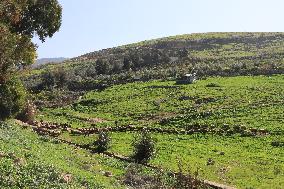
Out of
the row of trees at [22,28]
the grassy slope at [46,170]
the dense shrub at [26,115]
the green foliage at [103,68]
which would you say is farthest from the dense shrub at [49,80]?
the grassy slope at [46,170]

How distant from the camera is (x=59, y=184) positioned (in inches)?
972

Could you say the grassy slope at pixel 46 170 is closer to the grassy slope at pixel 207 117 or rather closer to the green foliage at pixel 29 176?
the green foliage at pixel 29 176

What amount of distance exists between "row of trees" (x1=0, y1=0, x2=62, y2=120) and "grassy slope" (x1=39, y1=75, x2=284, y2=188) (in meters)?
14.2

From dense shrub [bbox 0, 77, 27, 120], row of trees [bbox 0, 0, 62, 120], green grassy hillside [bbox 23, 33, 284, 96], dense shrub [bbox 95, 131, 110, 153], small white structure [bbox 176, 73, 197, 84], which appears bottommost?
dense shrub [bbox 95, 131, 110, 153]

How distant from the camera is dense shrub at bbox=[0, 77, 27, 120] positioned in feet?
163

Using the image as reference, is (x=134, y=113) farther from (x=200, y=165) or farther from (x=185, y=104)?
(x=200, y=165)

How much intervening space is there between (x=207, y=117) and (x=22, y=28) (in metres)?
30.7

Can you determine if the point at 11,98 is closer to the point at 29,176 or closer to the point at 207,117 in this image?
the point at 207,117

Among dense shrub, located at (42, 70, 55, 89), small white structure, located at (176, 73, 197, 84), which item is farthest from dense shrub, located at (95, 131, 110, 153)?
dense shrub, located at (42, 70, 55, 89)

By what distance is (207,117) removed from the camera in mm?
62656

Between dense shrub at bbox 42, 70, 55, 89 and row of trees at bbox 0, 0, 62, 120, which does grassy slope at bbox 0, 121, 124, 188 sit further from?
dense shrub at bbox 42, 70, 55, 89

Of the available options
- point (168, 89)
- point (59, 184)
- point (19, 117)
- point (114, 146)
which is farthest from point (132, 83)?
point (59, 184)

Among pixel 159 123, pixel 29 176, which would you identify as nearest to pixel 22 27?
pixel 29 176

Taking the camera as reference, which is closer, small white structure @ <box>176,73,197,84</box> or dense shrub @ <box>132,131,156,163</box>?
dense shrub @ <box>132,131,156,163</box>
